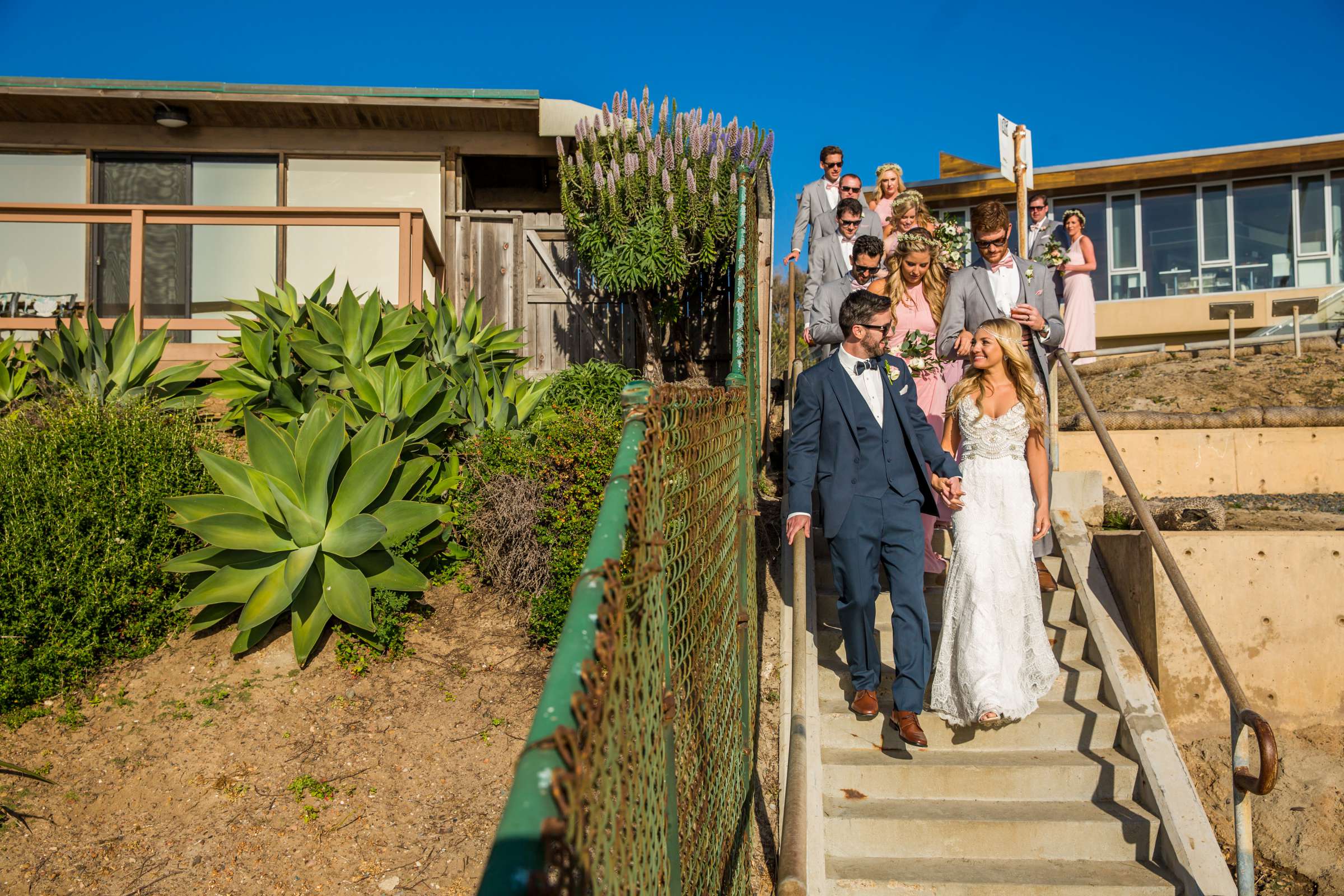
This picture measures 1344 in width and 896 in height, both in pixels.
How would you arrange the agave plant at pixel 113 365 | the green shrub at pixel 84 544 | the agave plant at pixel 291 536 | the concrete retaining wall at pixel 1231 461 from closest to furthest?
the green shrub at pixel 84 544 → the agave plant at pixel 291 536 → the agave plant at pixel 113 365 → the concrete retaining wall at pixel 1231 461

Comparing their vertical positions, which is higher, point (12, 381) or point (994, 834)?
point (12, 381)

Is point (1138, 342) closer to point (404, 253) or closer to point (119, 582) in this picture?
point (404, 253)

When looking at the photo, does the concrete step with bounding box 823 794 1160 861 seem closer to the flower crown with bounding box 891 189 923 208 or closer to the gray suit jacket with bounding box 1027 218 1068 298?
the flower crown with bounding box 891 189 923 208

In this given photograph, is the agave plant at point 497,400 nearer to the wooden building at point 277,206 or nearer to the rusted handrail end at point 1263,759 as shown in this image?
the wooden building at point 277,206

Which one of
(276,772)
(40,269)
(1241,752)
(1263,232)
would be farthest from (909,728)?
(1263,232)

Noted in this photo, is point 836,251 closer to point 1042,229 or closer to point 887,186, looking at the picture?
point 887,186

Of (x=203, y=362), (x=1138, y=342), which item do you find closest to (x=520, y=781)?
(x=203, y=362)

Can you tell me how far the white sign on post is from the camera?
8930 millimetres

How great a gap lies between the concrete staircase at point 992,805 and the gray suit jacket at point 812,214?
3.96m

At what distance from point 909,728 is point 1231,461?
602 centimetres

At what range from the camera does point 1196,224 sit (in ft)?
65.0

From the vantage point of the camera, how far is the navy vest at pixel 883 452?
4926 mm

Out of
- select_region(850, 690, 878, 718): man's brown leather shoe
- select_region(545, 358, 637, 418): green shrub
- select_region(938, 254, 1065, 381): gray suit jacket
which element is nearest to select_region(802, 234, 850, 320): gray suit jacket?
select_region(938, 254, 1065, 381): gray suit jacket

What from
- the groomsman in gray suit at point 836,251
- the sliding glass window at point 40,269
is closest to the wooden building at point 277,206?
the sliding glass window at point 40,269
